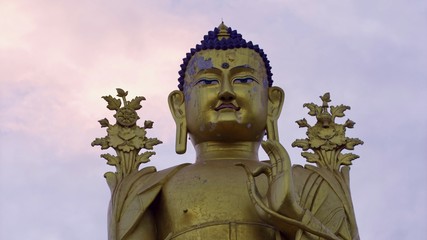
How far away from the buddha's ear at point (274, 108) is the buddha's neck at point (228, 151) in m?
0.20

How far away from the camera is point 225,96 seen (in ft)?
35.0

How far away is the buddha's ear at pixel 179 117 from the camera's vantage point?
36.0 feet

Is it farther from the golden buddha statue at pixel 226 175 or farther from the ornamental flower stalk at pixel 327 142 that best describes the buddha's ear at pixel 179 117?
the ornamental flower stalk at pixel 327 142

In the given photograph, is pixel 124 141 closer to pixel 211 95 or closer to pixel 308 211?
pixel 211 95

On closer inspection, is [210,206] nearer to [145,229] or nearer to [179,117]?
A: [145,229]

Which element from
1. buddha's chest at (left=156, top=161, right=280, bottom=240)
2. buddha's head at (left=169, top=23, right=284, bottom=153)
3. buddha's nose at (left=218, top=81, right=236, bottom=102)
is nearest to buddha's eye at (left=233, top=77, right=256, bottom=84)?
buddha's head at (left=169, top=23, right=284, bottom=153)

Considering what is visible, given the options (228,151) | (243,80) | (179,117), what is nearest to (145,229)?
(228,151)

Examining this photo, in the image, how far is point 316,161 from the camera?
10.9 metres

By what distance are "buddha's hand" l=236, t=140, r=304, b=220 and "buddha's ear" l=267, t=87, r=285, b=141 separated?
103 cm

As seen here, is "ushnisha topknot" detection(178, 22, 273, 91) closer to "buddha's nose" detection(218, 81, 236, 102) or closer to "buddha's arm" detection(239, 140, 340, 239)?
"buddha's nose" detection(218, 81, 236, 102)

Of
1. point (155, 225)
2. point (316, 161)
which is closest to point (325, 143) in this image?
point (316, 161)

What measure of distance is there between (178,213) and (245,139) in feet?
3.39

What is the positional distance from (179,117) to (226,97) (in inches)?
26.0

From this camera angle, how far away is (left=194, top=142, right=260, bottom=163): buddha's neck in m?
10.9
